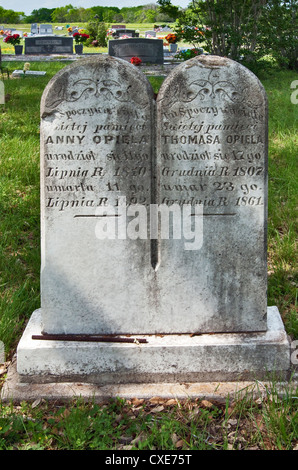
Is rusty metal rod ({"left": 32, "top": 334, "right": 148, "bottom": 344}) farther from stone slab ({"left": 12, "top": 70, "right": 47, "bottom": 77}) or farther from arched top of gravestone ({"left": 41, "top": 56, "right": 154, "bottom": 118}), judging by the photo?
stone slab ({"left": 12, "top": 70, "right": 47, "bottom": 77})

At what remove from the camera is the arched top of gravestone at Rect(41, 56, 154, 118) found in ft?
9.64

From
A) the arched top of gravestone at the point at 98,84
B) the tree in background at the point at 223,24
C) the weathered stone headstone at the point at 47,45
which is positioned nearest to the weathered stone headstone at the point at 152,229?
the arched top of gravestone at the point at 98,84

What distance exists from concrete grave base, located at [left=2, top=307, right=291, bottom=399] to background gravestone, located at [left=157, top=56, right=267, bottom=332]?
0.14 m

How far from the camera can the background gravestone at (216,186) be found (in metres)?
2.95

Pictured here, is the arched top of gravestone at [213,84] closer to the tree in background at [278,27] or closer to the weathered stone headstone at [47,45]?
the tree in background at [278,27]

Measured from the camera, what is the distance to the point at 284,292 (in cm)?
406

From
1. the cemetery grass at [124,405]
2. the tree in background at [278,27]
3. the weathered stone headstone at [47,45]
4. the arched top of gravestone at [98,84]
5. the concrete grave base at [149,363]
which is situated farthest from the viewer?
the weathered stone headstone at [47,45]

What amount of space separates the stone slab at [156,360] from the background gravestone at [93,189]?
5.1 inches

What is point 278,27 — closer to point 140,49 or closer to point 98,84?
point 140,49

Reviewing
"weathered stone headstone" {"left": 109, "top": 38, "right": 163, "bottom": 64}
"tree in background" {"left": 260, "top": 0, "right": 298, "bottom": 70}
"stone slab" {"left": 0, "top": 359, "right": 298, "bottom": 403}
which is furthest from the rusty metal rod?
"weathered stone headstone" {"left": 109, "top": 38, "right": 163, "bottom": 64}

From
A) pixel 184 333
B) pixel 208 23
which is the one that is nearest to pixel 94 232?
pixel 184 333

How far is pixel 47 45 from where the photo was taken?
1984cm

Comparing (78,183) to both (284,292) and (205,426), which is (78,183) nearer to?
(205,426)
